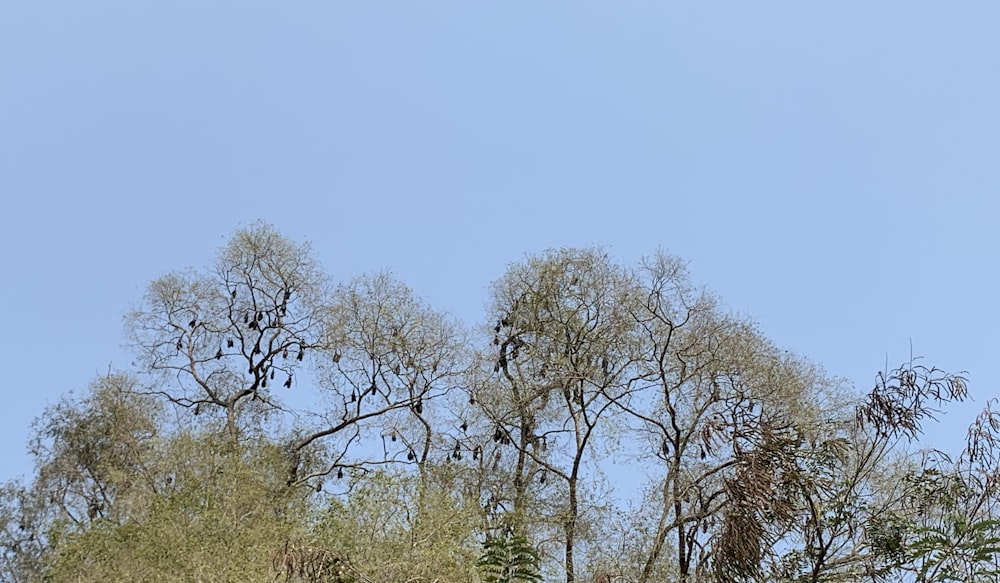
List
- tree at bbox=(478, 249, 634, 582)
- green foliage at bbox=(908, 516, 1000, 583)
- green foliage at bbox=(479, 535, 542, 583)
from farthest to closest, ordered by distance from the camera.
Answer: tree at bbox=(478, 249, 634, 582) → green foliage at bbox=(479, 535, 542, 583) → green foliage at bbox=(908, 516, 1000, 583)

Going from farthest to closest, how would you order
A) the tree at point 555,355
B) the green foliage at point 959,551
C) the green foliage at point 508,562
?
1. the tree at point 555,355
2. the green foliage at point 508,562
3. the green foliage at point 959,551

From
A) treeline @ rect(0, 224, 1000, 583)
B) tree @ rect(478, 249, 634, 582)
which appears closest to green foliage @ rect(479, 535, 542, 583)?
treeline @ rect(0, 224, 1000, 583)

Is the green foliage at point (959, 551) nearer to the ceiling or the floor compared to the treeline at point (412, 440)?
nearer to the floor

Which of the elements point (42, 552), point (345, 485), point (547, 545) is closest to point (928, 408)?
point (547, 545)

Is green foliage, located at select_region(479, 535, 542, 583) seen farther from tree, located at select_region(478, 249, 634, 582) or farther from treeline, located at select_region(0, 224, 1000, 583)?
tree, located at select_region(478, 249, 634, 582)

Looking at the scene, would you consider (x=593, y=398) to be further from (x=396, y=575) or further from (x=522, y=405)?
(x=396, y=575)

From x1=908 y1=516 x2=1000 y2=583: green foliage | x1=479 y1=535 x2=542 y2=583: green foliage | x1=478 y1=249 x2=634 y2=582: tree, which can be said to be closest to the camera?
x1=908 y1=516 x2=1000 y2=583: green foliage

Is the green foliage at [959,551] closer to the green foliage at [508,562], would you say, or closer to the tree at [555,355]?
the green foliage at [508,562]

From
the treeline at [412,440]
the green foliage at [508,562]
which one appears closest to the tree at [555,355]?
the treeline at [412,440]

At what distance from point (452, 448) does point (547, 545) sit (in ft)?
10.5

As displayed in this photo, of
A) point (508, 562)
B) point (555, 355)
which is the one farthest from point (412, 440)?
point (508, 562)

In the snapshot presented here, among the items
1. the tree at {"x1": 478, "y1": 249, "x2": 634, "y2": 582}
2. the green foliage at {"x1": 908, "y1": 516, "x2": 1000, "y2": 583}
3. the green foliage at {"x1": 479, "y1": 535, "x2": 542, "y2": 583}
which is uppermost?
the tree at {"x1": 478, "y1": 249, "x2": 634, "y2": 582}

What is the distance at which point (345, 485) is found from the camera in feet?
65.2

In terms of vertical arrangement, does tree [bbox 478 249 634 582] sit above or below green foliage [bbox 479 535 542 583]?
above
